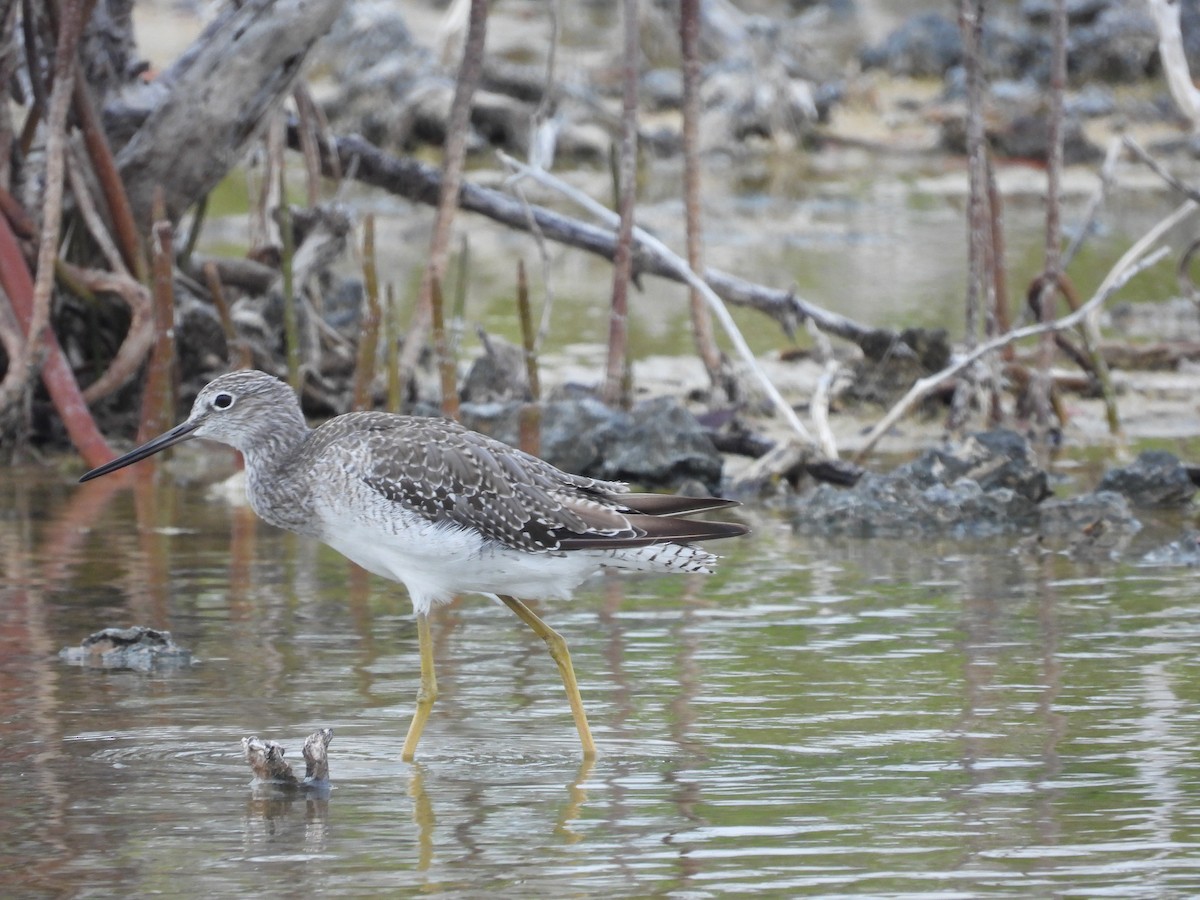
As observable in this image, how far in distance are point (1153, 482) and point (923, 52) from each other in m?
24.5

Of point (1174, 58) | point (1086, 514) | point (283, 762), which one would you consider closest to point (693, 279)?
point (1086, 514)

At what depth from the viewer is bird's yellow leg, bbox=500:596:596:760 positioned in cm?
667

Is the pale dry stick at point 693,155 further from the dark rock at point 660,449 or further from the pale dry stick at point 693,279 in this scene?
the dark rock at point 660,449

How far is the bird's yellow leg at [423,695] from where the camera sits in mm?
6656

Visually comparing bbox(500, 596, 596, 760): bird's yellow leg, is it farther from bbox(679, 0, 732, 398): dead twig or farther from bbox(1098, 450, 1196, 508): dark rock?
bbox(679, 0, 732, 398): dead twig

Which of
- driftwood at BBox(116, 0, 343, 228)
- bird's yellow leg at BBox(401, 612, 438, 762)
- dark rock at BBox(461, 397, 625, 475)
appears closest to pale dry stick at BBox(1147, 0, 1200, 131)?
dark rock at BBox(461, 397, 625, 475)

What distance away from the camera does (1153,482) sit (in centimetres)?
1102

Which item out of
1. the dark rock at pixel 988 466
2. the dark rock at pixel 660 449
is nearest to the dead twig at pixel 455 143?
the dark rock at pixel 660 449

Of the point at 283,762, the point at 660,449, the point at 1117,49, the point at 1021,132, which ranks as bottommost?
the point at 283,762

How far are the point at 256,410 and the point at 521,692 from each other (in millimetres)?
1421

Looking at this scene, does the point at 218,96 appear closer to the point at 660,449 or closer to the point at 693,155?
the point at 693,155

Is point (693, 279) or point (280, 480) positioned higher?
point (693, 279)

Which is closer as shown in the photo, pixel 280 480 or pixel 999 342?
pixel 280 480

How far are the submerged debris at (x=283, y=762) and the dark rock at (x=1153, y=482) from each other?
20.2ft
